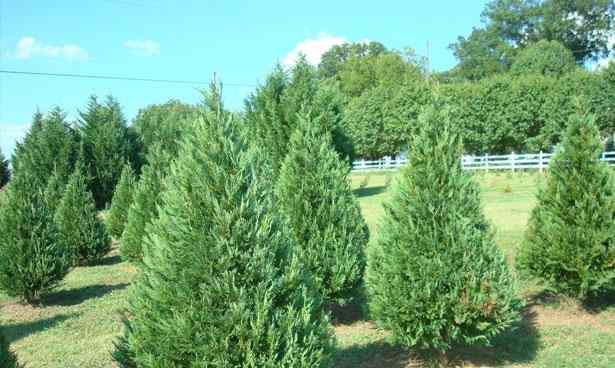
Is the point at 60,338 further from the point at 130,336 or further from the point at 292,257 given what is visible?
the point at 292,257

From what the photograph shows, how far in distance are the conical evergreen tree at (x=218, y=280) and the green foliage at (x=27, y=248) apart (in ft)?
23.0

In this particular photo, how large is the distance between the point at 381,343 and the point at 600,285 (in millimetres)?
3184

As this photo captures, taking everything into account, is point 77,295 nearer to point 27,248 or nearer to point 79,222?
point 27,248

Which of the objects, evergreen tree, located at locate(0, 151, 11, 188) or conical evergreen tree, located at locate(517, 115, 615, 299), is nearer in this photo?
conical evergreen tree, located at locate(517, 115, 615, 299)

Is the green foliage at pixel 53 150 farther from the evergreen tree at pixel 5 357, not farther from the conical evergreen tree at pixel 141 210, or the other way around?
the evergreen tree at pixel 5 357

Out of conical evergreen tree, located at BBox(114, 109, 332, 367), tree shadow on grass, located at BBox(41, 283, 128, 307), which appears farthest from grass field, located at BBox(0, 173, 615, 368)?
conical evergreen tree, located at BBox(114, 109, 332, 367)

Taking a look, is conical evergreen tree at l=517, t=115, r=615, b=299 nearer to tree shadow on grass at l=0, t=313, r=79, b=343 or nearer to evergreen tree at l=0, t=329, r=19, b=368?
evergreen tree at l=0, t=329, r=19, b=368

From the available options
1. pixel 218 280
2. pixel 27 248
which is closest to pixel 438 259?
pixel 218 280

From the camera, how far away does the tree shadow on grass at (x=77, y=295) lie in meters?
11.0

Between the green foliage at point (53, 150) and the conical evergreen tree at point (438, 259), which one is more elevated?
the green foliage at point (53, 150)

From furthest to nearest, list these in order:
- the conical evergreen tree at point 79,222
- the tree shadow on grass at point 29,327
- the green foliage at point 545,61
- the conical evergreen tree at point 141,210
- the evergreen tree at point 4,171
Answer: the green foliage at point 545,61
the evergreen tree at point 4,171
the conical evergreen tree at point 79,222
the conical evergreen tree at point 141,210
the tree shadow on grass at point 29,327

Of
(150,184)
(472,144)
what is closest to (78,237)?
(150,184)

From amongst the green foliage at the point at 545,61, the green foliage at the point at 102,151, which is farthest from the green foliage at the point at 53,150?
the green foliage at the point at 545,61

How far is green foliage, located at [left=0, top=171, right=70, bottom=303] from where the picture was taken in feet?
33.9
